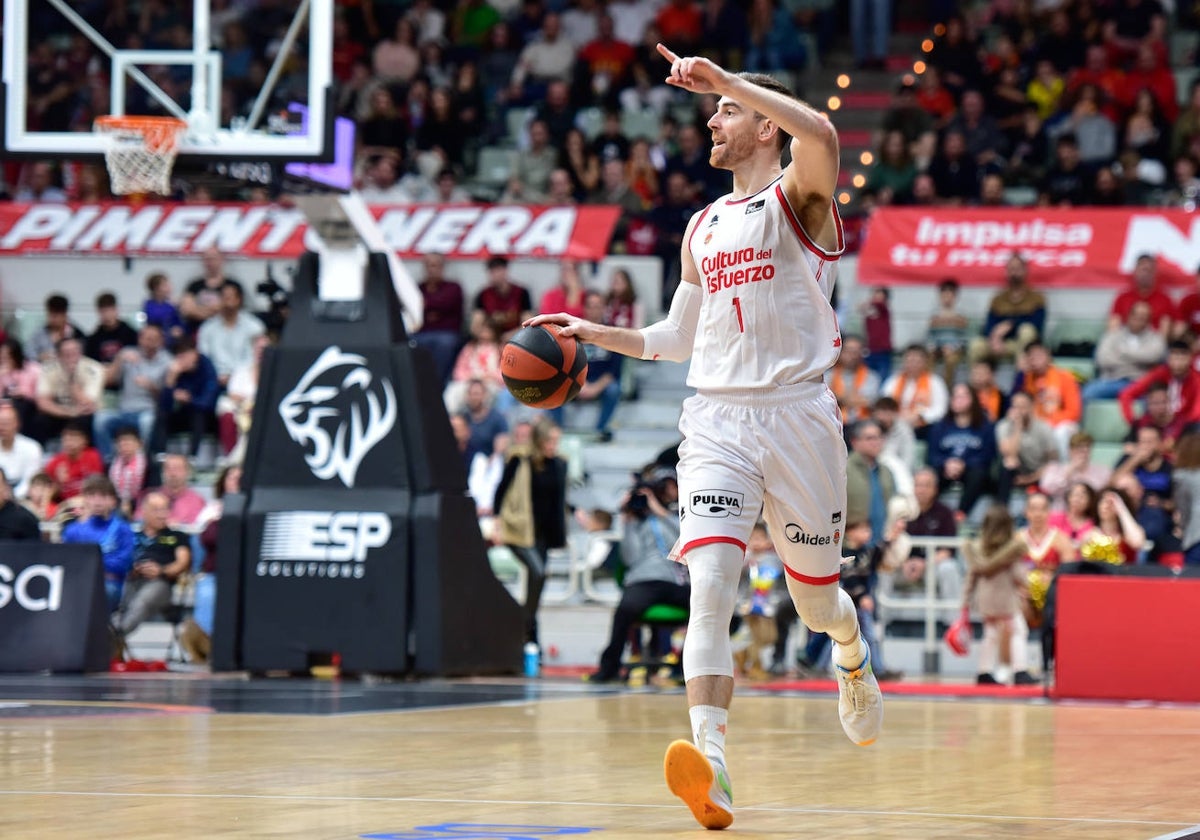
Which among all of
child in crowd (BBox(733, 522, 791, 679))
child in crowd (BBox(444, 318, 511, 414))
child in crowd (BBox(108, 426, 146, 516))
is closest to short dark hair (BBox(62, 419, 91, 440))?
child in crowd (BBox(108, 426, 146, 516))

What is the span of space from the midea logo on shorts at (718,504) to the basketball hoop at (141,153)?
8.10 metres

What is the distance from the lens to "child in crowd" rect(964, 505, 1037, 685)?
15.1 m

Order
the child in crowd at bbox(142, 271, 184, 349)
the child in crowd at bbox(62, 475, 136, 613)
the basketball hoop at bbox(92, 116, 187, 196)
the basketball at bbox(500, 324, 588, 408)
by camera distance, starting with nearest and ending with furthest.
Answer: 1. the basketball at bbox(500, 324, 588, 408)
2. the basketball hoop at bbox(92, 116, 187, 196)
3. the child in crowd at bbox(62, 475, 136, 613)
4. the child in crowd at bbox(142, 271, 184, 349)

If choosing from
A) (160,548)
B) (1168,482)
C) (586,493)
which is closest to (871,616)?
(1168,482)

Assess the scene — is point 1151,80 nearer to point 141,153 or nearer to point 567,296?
point 567,296

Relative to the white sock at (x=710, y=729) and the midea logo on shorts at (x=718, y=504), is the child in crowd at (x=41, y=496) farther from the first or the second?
the white sock at (x=710, y=729)

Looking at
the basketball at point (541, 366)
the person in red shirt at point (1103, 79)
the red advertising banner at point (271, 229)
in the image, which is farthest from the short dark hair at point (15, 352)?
the basketball at point (541, 366)

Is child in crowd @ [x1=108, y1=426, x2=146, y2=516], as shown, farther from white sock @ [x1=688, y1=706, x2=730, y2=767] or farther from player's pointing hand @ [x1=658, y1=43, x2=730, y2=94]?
player's pointing hand @ [x1=658, y1=43, x2=730, y2=94]

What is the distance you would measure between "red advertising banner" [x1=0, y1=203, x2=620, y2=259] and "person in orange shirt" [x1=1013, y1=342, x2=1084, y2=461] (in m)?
5.01

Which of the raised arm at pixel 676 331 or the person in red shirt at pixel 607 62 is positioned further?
the person in red shirt at pixel 607 62

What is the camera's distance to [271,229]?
21906 millimetres

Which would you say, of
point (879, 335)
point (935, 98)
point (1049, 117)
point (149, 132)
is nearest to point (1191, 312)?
point (879, 335)

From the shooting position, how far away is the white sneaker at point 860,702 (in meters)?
7.19

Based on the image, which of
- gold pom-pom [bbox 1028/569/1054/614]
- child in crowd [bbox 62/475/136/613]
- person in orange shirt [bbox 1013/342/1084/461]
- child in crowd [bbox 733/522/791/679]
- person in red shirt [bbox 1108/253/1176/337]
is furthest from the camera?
person in red shirt [bbox 1108/253/1176/337]
